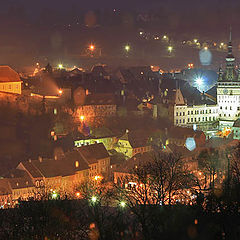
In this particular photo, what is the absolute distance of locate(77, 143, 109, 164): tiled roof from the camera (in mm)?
34500

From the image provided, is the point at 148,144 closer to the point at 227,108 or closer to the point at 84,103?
the point at 84,103

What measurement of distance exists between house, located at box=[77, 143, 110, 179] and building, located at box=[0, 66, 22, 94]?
336 inches

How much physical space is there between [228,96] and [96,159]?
1933 cm

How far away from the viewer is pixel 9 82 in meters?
40.3

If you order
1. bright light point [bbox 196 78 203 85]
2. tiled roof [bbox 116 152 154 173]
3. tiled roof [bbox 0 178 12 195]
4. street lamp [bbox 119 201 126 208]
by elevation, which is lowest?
tiled roof [bbox 0 178 12 195]

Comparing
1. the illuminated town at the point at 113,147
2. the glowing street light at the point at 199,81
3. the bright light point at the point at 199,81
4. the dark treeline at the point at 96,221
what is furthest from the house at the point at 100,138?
the bright light point at the point at 199,81

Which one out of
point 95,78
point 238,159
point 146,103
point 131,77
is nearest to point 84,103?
point 146,103

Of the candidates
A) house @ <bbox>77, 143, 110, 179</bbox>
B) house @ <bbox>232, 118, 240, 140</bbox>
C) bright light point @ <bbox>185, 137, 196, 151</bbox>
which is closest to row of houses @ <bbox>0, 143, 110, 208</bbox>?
house @ <bbox>77, 143, 110, 179</bbox>

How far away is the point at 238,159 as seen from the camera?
26703mm

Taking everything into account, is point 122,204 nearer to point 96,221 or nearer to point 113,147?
point 96,221

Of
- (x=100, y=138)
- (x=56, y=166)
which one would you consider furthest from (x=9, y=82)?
(x=56, y=166)

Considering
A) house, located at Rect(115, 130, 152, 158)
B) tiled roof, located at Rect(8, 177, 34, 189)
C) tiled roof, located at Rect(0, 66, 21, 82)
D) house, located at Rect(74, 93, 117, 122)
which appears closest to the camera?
tiled roof, located at Rect(8, 177, 34, 189)

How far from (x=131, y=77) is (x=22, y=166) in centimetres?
2791

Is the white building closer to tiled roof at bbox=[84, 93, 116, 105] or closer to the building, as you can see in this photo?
tiled roof at bbox=[84, 93, 116, 105]
